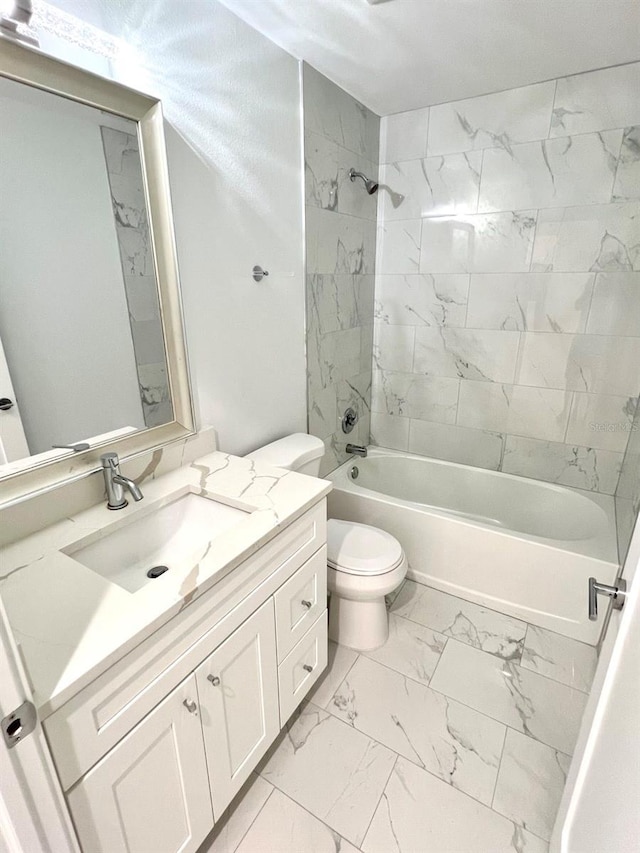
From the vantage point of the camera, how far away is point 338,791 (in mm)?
1365

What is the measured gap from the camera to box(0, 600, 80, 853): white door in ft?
1.75

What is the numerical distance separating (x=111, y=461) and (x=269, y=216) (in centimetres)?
118

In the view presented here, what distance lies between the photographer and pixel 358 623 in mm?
1846

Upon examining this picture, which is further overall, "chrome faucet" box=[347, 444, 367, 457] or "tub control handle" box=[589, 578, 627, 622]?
"chrome faucet" box=[347, 444, 367, 457]

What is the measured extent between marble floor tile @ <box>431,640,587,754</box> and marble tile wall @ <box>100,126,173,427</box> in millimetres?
1505

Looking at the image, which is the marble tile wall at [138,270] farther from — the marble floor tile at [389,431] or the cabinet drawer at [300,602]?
the marble floor tile at [389,431]

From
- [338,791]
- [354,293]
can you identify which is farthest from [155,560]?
[354,293]

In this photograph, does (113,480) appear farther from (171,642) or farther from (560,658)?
(560,658)

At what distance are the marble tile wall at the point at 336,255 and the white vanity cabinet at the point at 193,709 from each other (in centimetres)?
110

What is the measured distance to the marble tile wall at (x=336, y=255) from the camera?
2.03m

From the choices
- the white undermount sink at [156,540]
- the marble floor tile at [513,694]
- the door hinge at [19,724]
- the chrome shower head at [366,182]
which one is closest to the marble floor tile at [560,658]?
the marble floor tile at [513,694]

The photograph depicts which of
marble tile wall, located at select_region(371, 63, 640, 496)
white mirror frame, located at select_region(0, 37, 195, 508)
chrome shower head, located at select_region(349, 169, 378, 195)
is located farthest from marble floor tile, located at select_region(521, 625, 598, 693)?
chrome shower head, located at select_region(349, 169, 378, 195)

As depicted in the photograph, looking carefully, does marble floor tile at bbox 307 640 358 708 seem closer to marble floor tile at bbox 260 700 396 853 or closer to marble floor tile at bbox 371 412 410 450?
marble floor tile at bbox 260 700 396 853

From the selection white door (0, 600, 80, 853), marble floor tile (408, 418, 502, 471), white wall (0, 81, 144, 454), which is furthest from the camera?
marble floor tile (408, 418, 502, 471)
